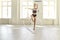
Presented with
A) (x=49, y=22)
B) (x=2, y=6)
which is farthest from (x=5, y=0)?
(x=49, y=22)

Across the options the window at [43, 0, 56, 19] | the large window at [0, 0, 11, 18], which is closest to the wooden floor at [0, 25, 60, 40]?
the window at [43, 0, 56, 19]

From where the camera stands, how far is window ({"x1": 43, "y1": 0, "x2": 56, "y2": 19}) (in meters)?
9.41

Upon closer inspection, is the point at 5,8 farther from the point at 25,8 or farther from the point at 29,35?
the point at 29,35

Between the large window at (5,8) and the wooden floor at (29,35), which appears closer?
the wooden floor at (29,35)

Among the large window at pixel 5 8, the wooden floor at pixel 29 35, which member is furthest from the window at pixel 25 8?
the wooden floor at pixel 29 35

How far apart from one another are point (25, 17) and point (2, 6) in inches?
59.7

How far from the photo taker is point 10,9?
31.1 feet

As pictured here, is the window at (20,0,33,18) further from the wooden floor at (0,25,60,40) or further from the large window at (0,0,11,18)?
the wooden floor at (0,25,60,40)

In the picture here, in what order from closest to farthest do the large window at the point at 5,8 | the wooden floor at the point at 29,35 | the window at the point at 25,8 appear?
the wooden floor at the point at 29,35, the window at the point at 25,8, the large window at the point at 5,8

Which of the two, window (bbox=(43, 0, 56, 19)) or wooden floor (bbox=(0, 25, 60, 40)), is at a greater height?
window (bbox=(43, 0, 56, 19))

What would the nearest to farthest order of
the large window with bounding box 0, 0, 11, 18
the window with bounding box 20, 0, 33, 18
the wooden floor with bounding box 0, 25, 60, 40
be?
the wooden floor with bounding box 0, 25, 60, 40 < the window with bounding box 20, 0, 33, 18 < the large window with bounding box 0, 0, 11, 18

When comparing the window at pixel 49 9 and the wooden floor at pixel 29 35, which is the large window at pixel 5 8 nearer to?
the window at pixel 49 9

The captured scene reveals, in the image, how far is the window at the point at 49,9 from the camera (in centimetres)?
941

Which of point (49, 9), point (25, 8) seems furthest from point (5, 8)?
point (49, 9)
